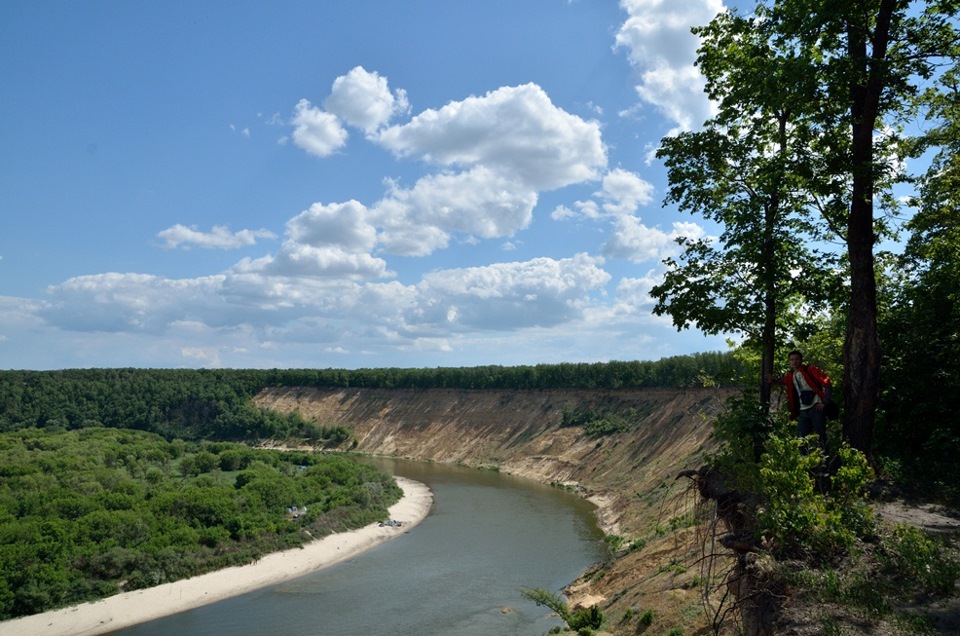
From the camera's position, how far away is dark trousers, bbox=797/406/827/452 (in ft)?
29.0

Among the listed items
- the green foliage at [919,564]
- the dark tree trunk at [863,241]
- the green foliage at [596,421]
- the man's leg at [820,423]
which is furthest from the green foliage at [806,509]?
the green foliage at [596,421]

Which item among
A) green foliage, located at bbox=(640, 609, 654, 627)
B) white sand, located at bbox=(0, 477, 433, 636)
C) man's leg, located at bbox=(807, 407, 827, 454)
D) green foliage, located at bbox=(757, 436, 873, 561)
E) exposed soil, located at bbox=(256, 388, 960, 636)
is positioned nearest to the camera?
green foliage, located at bbox=(757, 436, 873, 561)

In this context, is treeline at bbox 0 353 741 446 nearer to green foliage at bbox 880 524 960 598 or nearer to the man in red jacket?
the man in red jacket

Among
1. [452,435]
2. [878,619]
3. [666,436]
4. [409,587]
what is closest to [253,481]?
[409,587]

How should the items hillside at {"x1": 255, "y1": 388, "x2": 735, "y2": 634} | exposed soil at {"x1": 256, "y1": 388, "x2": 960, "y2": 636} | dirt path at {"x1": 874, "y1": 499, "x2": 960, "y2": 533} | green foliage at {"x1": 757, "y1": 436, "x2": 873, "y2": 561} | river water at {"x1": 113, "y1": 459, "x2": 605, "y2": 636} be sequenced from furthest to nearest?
river water at {"x1": 113, "y1": 459, "x2": 605, "y2": 636} < hillside at {"x1": 255, "y1": 388, "x2": 735, "y2": 634} < exposed soil at {"x1": 256, "y1": 388, "x2": 960, "y2": 636} < dirt path at {"x1": 874, "y1": 499, "x2": 960, "y2": 533} < green foliage at {"x1": 757, "y1": 436, "x2": 873, "y2": 561}

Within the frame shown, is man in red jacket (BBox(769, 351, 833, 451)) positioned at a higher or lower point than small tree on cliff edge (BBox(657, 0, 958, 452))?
lower

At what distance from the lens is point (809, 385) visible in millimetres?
8953

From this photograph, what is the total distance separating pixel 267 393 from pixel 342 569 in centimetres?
7936

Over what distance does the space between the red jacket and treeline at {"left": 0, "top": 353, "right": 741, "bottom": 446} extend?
7266 cm

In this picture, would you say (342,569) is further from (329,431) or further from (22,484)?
(329,431)

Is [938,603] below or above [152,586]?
above

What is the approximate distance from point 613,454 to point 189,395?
77.5m

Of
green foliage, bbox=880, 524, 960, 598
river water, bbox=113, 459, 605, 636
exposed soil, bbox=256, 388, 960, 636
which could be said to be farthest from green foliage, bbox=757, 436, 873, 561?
river water, bbox=113, 459, 605, 636

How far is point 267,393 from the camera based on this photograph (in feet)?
357
